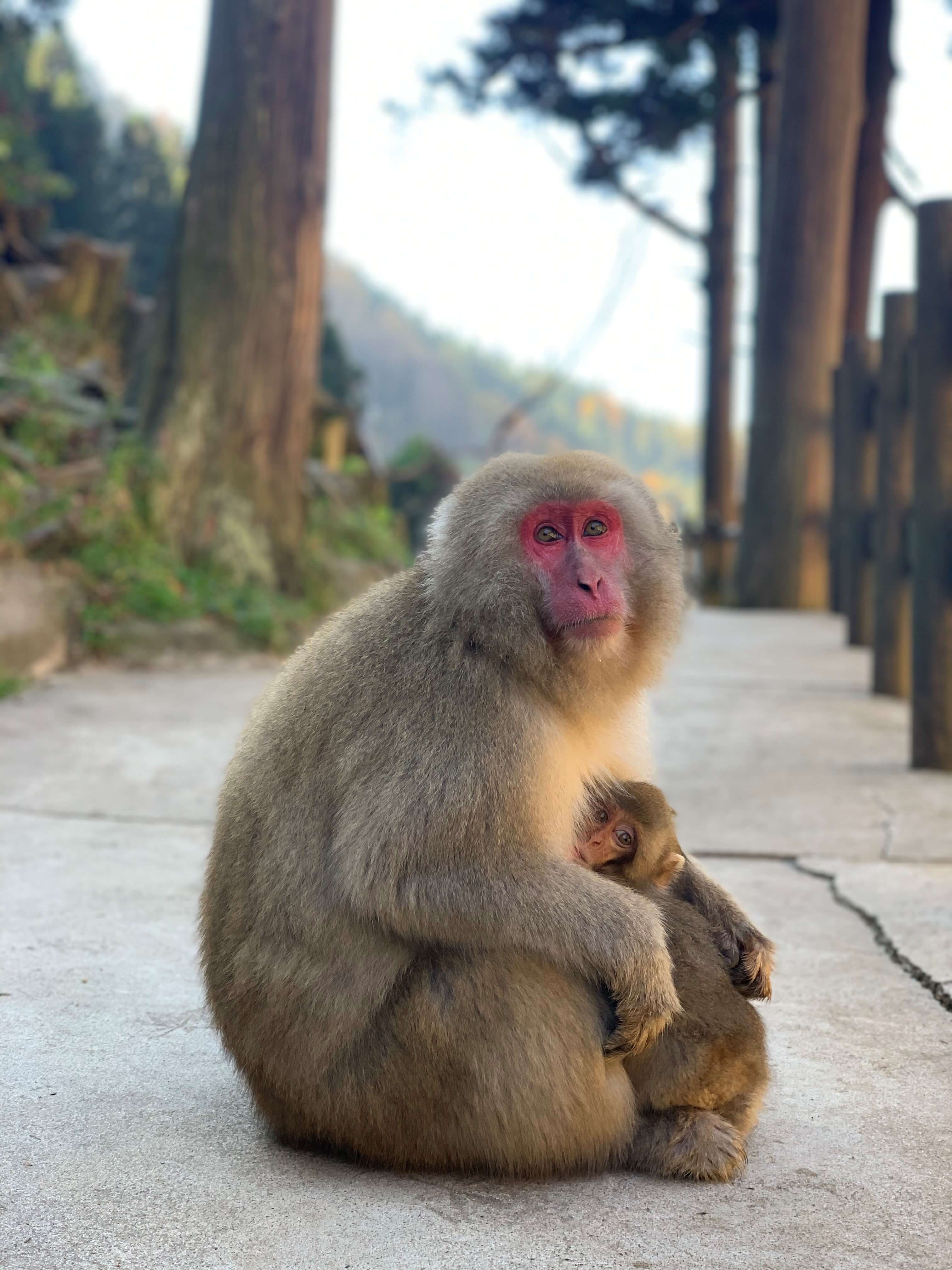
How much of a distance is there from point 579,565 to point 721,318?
16.4 metres

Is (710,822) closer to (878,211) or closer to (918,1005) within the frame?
(918,1005)

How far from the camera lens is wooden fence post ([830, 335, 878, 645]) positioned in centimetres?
838

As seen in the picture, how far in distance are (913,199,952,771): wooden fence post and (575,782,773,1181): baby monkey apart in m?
2.70

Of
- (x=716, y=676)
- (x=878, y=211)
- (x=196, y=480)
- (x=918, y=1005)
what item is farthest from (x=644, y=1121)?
(x=878, y=211)

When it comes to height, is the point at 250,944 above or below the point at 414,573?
below

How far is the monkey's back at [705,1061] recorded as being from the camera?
2152 mm

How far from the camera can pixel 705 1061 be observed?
215cm

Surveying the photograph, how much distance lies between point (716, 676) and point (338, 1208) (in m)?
5.82

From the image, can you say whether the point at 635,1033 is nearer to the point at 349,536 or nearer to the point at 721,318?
the point at 349,536

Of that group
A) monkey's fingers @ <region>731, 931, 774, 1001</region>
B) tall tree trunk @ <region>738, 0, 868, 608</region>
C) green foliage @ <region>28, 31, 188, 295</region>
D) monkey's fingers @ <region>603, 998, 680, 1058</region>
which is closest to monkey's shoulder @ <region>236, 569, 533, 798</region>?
monkey's fingers @ <region>603, 998, 680, 1058</region>

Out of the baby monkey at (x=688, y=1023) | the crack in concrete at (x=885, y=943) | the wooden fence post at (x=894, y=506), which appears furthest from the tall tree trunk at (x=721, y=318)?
the baby monkey at (x=688, y=1023)

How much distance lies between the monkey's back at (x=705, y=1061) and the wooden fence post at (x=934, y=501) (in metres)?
2.91

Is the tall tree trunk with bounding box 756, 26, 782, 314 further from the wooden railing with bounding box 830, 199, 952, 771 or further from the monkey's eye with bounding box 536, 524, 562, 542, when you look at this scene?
the monkey's eye with bounding box 536, 524, 562, 542

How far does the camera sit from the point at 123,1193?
1.89 metres
